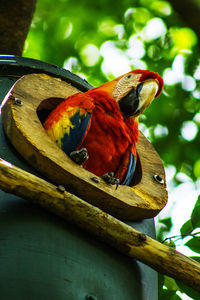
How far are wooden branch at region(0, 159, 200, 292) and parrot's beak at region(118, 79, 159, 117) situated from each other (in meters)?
1.15

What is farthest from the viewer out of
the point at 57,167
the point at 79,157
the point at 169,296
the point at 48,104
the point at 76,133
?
the point at 48,104

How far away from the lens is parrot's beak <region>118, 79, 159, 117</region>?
2676 mm

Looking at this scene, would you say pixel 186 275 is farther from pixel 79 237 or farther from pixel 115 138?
pixel 115 138

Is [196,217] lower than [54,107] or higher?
lower

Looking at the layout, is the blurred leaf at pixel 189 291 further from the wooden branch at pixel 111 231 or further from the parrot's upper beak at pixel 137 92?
the parrot's upper beak at pixel 137 92

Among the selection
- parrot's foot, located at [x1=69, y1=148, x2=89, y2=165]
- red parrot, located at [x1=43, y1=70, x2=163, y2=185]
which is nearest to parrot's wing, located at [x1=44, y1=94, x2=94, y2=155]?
red parrot, located at [x1=43, y1=70, x2=163, y2=185]

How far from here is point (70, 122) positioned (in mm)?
2260

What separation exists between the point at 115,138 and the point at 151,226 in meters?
0.58

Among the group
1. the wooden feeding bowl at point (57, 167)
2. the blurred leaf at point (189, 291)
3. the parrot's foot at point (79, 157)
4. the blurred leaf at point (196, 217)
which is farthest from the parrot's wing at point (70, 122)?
the blurred leaf at point (189, 291)

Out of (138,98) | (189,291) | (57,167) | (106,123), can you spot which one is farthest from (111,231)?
(138,98)

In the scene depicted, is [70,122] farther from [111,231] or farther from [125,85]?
[111,231]

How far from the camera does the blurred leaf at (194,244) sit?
6.91ft

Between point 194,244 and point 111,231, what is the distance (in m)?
0.64

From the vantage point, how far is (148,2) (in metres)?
5.27
